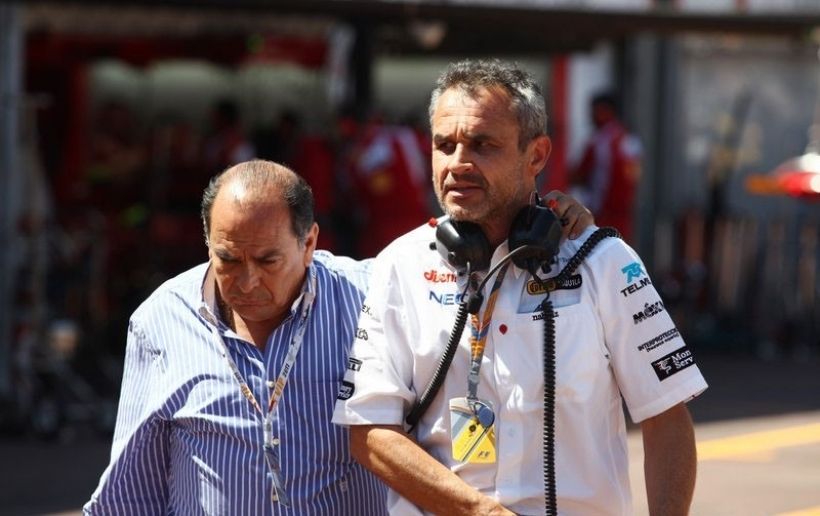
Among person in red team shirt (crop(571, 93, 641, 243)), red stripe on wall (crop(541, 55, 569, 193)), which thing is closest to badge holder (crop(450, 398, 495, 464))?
person in red team shirt (crop(571, 93, 641, 243))

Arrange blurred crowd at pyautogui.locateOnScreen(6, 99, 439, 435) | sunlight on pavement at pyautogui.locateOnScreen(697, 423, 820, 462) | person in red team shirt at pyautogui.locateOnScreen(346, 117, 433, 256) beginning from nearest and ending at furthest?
sunlight on pavement at pyautogui.locateOnScreen(697, 423, 820, 462)
blurred crowd at pyautogui.locateOnScreen(6, 99, 439, 435)
person in red team shirt at pyautogui.locateOnScreen(346, 117, 433, 256)

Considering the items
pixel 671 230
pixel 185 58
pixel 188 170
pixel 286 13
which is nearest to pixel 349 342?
pixel 286 13

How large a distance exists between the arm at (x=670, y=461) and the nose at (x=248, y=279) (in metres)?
1.02

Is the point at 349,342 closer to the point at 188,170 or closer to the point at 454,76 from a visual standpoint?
the point at 454,76

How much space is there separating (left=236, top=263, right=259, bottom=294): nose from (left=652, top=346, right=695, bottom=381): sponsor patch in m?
1.02

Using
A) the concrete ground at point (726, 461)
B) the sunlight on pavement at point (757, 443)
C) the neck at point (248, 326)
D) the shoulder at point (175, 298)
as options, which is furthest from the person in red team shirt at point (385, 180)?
the neck at point (248, 326)

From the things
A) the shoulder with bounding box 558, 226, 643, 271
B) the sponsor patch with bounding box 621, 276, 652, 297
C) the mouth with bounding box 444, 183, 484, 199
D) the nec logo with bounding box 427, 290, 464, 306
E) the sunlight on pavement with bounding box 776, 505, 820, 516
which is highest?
the mouth with bounding box 444, 183, 484, 199

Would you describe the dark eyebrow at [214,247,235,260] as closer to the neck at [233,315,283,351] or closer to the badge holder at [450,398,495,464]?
the neck at [233,315,283,351]

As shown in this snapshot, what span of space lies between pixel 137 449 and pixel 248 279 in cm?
57

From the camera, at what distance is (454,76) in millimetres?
3721

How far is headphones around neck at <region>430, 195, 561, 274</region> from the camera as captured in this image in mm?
3605

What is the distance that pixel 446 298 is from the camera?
146 inches

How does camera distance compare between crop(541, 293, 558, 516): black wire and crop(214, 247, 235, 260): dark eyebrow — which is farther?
crop(214, 247, 235, 260): dark eyebrow

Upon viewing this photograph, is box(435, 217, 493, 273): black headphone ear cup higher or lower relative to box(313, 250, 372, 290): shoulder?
higher
